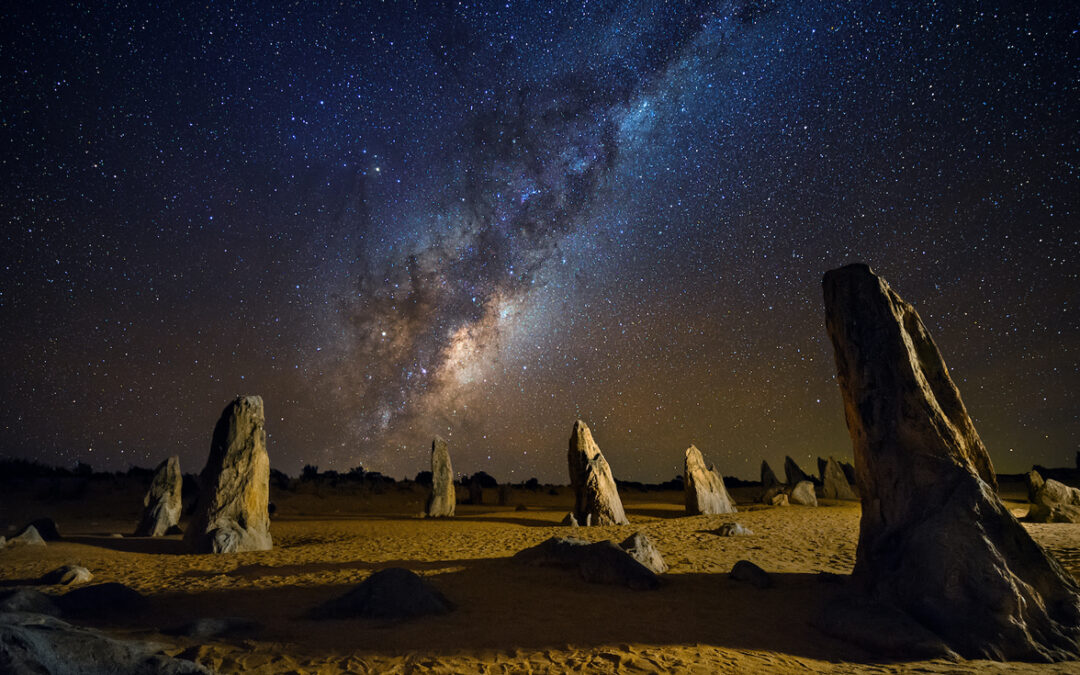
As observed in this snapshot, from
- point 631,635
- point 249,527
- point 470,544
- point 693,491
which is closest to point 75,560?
point 249,527

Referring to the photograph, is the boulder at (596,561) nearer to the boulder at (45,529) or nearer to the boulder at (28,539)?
the boulder at (28,539)

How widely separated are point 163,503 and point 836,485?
29687 millimetres

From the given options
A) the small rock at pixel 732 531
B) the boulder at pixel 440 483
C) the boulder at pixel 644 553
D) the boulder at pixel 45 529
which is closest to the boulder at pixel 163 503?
the boulder at pixel 45 529

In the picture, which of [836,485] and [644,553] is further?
[836,485]

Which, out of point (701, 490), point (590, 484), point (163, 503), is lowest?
point (701, 490)

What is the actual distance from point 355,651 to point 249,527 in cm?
1055

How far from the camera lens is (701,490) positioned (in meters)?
20.3

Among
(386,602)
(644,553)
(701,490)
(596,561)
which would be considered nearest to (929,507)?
(644,553)

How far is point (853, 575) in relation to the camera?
7.79 metres

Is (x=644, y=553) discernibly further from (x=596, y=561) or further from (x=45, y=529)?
(x=45, y=529)

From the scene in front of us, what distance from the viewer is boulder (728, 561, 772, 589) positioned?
28.2 ft

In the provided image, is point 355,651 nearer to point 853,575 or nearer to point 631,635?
point 631,635

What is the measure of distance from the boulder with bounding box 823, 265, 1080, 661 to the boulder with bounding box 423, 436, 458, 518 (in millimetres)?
19422

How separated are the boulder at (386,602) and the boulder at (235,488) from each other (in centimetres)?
798
